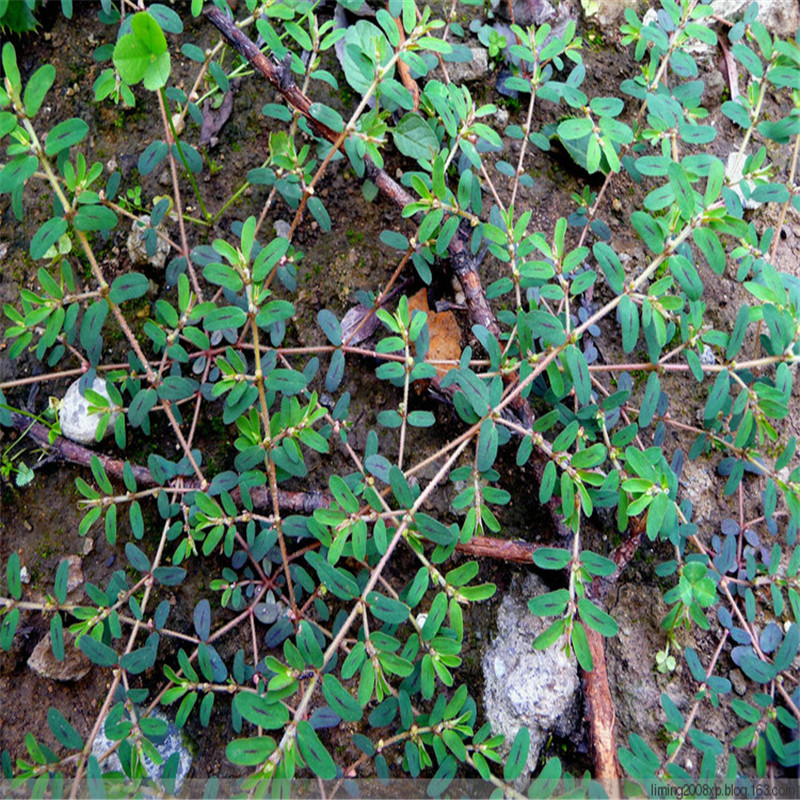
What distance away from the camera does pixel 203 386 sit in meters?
2.09

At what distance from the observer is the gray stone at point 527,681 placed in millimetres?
1978

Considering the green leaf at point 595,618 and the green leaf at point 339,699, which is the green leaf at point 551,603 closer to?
the green leaf at point 595,618

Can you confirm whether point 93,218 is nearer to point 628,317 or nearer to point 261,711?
point 261,711

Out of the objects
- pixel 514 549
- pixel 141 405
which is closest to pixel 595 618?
pixel 514 549

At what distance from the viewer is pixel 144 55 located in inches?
66.4

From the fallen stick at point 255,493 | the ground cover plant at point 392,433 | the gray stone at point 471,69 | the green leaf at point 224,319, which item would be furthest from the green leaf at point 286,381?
the gray stone at point 471,69

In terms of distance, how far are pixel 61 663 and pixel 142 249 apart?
1.44m

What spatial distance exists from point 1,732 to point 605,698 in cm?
195

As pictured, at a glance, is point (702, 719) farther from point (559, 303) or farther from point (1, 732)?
point (1, 732)

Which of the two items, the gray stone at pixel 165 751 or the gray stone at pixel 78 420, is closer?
the gray stone at pixel 165 751

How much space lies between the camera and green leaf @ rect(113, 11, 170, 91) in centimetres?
163

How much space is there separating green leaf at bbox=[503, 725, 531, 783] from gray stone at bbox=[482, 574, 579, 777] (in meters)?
0.20

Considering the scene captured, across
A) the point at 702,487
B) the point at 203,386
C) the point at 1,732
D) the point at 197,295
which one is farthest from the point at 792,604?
the point at 1,732

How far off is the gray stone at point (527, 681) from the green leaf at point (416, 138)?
152cm
